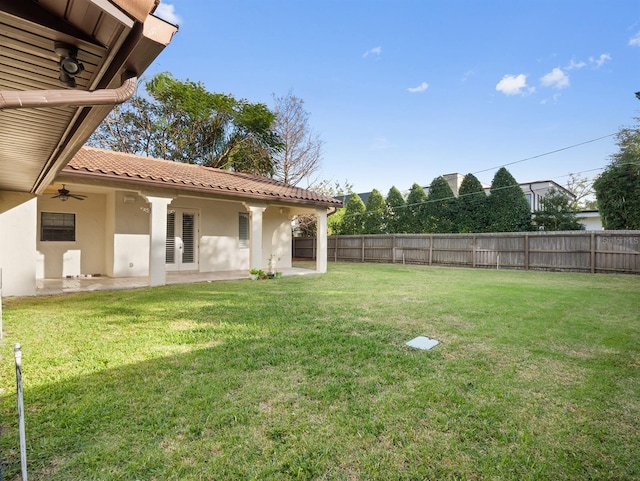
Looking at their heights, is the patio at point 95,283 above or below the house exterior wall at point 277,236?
below

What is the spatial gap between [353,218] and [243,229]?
10.0m

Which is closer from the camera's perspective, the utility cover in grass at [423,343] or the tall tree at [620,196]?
the utility cover in grass at [423,343]

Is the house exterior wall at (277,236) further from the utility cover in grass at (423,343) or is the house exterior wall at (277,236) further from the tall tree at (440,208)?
the utility cover in grass at (423,343)

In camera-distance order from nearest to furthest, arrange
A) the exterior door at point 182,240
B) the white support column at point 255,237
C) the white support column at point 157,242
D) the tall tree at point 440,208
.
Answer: the white support column at point 157,242 < the white support column at point 255,237 < the exterior door at point 182,240 < the tall tree at point 440,208

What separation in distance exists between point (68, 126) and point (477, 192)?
1806cm

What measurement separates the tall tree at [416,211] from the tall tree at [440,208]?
25 cm

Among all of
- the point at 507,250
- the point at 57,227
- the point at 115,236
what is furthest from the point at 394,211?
the point at 57,227

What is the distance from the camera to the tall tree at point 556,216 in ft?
51.8

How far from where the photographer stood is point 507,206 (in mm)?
16516

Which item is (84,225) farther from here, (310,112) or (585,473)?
(310,112)

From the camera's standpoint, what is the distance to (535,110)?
17.0 metres

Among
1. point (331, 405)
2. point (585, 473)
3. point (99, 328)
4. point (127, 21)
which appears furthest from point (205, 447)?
point (99, 328)

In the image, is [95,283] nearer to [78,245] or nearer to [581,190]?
[78,245]

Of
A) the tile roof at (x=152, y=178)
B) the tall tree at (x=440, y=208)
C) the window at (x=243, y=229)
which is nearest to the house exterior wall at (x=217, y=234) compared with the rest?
the window at (x=243, y=229)
